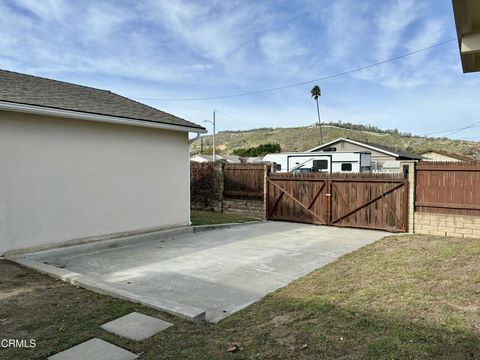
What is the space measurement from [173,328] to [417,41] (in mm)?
18714

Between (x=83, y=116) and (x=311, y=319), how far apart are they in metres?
6.13

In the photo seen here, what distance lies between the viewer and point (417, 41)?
1780 cm

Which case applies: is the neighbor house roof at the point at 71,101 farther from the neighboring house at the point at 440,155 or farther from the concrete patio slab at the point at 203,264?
the neighboring house at the point at 440,155

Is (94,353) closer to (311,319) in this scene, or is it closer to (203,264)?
(311,319)

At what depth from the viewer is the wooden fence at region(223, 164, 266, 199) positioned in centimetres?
1355

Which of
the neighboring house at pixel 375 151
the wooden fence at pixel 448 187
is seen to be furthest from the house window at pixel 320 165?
the wooden fence at pixel 448 187

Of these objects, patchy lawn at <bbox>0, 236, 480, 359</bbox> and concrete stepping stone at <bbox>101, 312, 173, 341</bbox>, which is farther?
concrete stepping stone at <bbox>101, 312, 173, 341</bbox>

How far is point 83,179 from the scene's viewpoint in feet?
26.1

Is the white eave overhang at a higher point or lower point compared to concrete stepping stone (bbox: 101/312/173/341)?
higher

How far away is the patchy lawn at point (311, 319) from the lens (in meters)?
3.22

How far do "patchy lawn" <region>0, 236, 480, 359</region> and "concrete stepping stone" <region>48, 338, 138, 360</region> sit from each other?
93 mm

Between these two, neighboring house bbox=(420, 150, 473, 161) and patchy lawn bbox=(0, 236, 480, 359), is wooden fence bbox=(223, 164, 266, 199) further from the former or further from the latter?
neighboring house bbox=(420, 150, 473, 161)

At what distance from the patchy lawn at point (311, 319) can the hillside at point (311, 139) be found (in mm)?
57564

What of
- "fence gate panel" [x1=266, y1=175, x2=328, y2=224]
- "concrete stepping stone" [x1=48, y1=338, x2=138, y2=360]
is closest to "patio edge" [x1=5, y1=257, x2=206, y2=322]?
"concrete stepping stone" [x1=48, y1=338, x2=138, y2=360]
